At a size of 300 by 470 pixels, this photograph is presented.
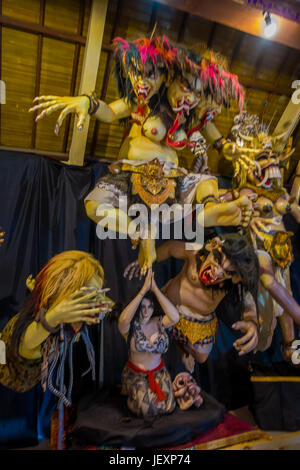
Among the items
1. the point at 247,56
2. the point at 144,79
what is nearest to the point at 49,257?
the point at 144,79

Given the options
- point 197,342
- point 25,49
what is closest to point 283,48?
point 25,49

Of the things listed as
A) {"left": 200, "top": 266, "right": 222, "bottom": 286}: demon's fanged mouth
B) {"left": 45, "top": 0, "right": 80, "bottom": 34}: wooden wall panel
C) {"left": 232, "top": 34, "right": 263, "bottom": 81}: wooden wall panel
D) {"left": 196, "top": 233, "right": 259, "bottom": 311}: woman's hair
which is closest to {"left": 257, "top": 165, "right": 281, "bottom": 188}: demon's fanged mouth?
{"left": 196, "top": 233, "right": 259, "bottom": 311}: woman's hair

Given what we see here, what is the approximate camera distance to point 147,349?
162 centimetres

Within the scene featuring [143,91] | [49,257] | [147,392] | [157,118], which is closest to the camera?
[147,392]

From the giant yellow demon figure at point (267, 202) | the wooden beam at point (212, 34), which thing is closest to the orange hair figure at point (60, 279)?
the giant yellow demon figure at point (267, 202)

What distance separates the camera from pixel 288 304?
192 centimetres

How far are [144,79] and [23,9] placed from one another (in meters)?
0.97

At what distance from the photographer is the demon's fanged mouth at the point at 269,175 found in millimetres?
1966

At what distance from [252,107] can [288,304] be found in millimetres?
1669

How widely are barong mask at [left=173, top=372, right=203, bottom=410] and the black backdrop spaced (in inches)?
10.9

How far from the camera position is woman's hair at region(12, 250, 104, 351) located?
1412mm

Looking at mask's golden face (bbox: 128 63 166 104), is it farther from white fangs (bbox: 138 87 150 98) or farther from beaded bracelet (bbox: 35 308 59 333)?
beaded bracelet (bbox: 35 308 59 333)

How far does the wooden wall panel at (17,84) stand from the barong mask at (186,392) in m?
1.88

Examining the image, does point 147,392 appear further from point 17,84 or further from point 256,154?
point 17,84
